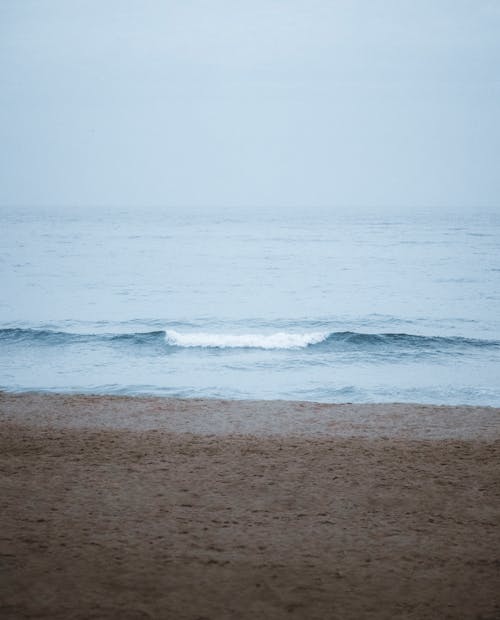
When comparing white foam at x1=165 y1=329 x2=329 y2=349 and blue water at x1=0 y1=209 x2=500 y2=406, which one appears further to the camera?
white foam at x1=165 y1=329 x2=329 y2=349

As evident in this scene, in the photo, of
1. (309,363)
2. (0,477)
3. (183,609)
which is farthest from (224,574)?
(309,363)

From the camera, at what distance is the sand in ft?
15.0

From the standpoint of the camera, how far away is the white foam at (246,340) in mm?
18672

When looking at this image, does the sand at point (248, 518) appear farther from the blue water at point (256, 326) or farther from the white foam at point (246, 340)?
the white foam at point (246, 340)

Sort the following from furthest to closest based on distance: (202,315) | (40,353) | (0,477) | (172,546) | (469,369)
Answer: (202,315) → (40,353) → (469,369) → (0,477) → (172,546)

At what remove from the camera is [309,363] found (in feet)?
54.6

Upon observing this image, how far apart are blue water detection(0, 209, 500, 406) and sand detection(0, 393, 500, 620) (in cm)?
426

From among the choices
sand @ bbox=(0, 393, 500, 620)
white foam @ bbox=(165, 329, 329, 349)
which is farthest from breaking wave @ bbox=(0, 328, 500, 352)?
sand @ bbox=(0, 393, 500, 620)

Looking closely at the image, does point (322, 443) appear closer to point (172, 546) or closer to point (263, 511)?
point (263, 511)

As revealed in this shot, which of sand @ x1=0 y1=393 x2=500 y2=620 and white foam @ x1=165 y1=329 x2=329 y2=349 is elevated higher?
sand @ x1=0 y1=393 x2=500 y2=620

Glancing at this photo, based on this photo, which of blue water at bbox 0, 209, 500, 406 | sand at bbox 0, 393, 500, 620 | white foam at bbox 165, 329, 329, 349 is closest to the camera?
sand at bbox 0, 393, 500, 620

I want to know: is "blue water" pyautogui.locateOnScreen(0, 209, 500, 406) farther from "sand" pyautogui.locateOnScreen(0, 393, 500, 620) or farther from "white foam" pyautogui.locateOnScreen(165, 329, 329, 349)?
"sand" pyautogui.locateOnScreen(0, 393, 500, 620)

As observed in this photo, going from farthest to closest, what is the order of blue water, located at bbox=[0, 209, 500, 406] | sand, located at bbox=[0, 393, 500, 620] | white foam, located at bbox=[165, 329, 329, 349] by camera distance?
white foam, located at bbox=[165, 329, 329, 349]
blue water, located at bbox=[0, 209, 500, 406]
sand, located at bbox=[0, 393, 500, 620]

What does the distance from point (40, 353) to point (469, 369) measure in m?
13.1
